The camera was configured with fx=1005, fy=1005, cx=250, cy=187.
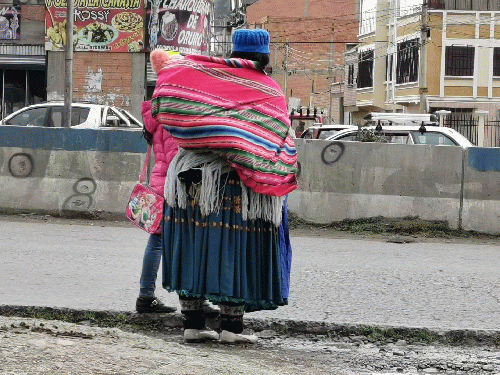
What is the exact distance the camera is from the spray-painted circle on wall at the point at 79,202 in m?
12.5

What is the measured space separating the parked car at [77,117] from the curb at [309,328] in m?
13.2

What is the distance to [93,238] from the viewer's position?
34.9 feet

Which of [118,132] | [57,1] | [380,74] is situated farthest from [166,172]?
[380,74]

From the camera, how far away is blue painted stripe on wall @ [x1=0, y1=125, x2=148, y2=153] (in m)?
12.5

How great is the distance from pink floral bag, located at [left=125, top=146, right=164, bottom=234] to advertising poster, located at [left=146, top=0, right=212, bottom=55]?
25844mm

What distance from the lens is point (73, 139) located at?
12.5 metres

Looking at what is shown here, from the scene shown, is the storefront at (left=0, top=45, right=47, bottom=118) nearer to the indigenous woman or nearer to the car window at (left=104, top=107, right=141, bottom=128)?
the car window at (left=104, top=107, right=141, bottom=128)

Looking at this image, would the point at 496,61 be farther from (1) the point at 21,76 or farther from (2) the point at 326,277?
(2) the point at 326,277

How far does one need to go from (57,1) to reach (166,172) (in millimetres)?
26610

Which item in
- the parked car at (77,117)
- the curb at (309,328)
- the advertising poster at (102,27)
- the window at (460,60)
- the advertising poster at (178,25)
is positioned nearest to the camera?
the curb at (309,328)

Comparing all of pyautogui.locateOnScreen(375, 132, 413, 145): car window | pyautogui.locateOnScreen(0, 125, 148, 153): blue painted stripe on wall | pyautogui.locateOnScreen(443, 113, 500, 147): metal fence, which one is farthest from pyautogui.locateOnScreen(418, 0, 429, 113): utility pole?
pyautogui.locateOnScreen(0, 125, 148, 153): blue painted stripe on wall

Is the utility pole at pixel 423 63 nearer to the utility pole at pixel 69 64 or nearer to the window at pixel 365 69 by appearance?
the window at pixel 365 69

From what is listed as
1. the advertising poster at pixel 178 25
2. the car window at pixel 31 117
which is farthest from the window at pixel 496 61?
the car window at pixel 31 117

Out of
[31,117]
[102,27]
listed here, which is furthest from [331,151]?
[102,27]
